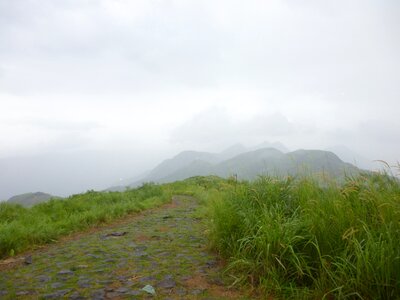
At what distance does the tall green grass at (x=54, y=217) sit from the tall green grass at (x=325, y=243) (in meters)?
4.93

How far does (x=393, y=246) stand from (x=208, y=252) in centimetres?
366

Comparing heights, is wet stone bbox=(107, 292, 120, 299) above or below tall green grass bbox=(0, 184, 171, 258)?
below

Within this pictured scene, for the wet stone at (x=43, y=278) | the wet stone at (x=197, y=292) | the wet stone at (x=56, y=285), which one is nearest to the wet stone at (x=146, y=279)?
the wet stone at (x=197, y=292)

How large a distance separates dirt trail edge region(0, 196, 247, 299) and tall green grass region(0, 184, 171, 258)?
80 centimetres

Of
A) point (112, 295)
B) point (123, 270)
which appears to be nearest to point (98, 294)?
point (112, 295)

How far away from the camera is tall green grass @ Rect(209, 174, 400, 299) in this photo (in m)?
4.20

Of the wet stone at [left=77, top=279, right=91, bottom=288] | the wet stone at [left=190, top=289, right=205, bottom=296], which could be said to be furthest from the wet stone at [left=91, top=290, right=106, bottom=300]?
the wet stone at [left=190, top=289, right=205, bottom=296]

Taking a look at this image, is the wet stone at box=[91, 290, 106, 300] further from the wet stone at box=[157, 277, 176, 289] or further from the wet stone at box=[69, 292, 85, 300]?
the wet stone at box=[157, 277, 176, 289]

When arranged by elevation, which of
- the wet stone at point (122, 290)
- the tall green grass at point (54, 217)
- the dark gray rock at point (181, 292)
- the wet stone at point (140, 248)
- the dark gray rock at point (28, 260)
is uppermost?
the tall green grass at point (54, 217)

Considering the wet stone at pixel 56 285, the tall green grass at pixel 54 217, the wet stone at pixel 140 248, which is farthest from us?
the tall green grass at pixel 54 217

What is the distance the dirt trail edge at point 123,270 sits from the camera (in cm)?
496

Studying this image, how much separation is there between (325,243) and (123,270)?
3537 millimetres

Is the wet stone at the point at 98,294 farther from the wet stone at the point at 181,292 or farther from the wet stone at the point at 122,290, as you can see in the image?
the wet stone at the point at 181,292

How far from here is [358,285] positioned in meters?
4.20
